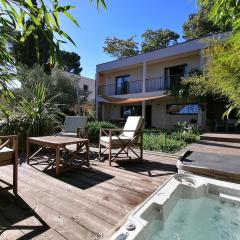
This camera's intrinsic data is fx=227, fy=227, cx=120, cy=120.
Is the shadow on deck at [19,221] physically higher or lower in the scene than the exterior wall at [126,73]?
lower

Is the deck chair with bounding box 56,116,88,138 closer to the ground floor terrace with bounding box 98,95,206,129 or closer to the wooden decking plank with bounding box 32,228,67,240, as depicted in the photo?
the wooden decking plank with bounding box 32,228,67,240

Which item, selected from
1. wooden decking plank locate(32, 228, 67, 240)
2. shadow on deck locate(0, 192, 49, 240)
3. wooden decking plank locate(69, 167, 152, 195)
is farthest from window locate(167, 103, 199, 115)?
wooden decking plank locate(32, 228, 67, 240)

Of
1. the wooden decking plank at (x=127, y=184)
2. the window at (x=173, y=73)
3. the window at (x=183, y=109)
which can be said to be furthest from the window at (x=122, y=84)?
the wooden decking plank at (x=127, y=184)

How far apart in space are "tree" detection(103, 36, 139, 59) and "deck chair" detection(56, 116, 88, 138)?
889 inches

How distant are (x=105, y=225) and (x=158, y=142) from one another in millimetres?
5541

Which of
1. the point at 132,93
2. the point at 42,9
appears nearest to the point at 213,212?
the point at 42,9

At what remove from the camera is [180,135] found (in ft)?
30.8

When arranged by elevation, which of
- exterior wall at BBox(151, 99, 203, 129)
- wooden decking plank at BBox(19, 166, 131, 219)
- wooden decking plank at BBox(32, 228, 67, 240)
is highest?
exterior wall at BBox(151, 99, 203, 129)

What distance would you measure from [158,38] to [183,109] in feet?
54.2

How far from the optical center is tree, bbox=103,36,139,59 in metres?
27.8

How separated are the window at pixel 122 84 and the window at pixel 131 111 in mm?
1305

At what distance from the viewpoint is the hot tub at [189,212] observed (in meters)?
2.43

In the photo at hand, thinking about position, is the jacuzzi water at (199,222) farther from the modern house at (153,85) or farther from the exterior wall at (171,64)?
the exterior wall at (171,64)

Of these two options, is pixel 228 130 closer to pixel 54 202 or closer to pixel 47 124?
pixel 47 124
